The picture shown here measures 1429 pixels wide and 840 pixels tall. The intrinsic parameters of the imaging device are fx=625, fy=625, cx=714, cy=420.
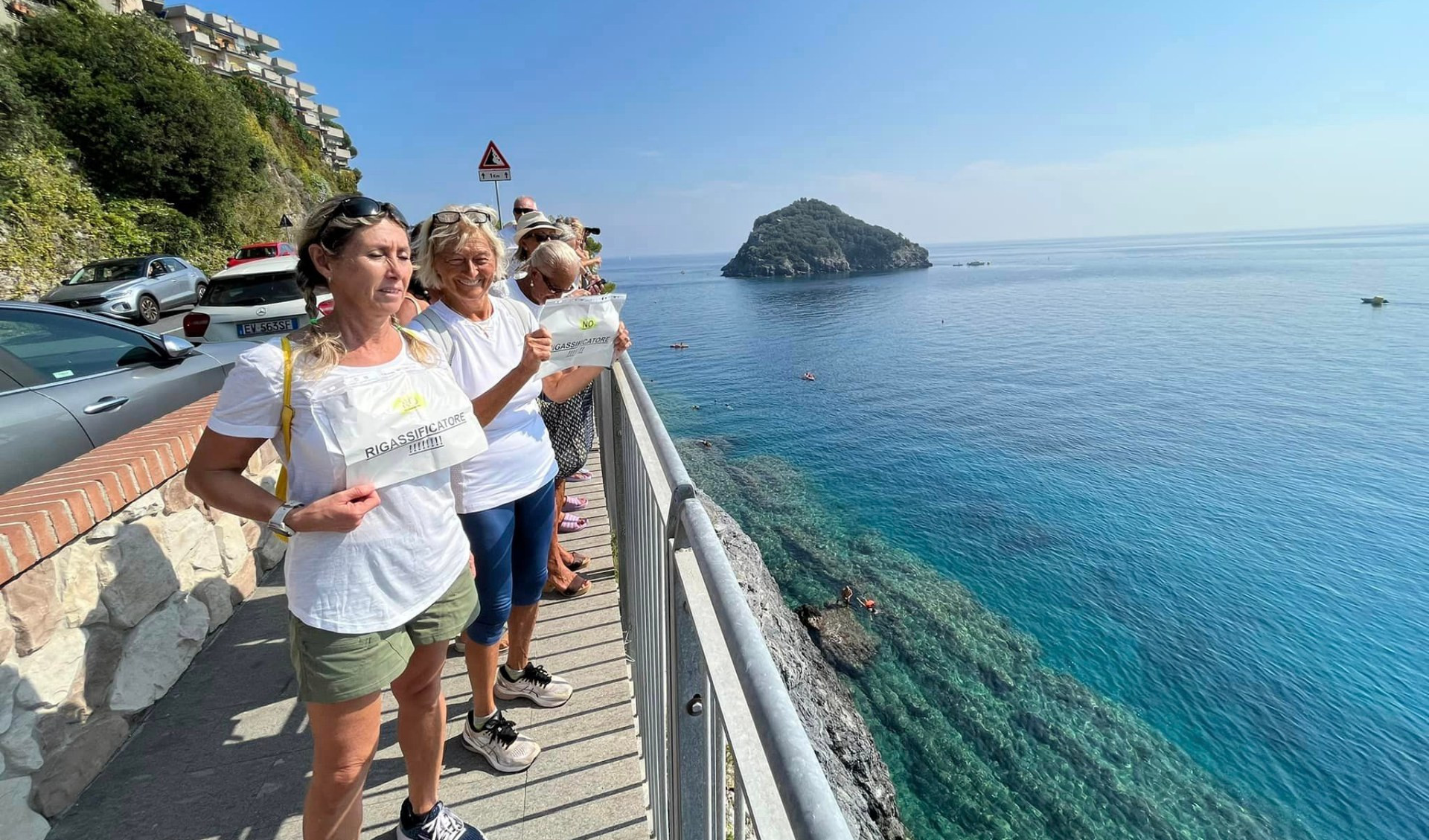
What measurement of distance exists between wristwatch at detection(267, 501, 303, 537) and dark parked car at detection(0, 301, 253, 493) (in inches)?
105

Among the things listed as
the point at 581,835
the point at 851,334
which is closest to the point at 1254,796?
the point at 581,835

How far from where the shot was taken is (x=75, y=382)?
144 inches

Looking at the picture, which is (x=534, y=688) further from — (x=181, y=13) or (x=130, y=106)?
(x=181, y=13)

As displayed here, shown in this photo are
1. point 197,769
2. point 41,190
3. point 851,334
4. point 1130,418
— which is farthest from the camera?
point 851,334

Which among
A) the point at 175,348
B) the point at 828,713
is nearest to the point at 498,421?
the point at 175,348

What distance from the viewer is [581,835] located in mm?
2359

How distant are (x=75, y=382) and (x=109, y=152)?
26.4 meters

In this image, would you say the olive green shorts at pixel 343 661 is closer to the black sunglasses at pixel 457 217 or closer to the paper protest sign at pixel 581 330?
the paper protest sign at pixel 581 330

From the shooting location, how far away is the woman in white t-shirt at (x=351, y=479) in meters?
1.64

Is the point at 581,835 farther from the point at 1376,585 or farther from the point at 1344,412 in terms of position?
the point at 1344,412

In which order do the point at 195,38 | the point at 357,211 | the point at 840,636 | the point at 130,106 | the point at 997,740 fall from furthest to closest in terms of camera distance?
the point at 195,38 → the point at 130,106 → the point at 840,636 → the point at 997,740 → the point at 357,211

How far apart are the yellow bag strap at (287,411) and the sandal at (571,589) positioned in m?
2.36

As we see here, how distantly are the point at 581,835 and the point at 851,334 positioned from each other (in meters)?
71.8

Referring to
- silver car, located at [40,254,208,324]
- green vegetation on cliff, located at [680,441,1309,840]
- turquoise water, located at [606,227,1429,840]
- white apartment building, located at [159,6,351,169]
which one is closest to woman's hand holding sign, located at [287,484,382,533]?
green vegetation on cliff, located at [680,441,1309,840]
